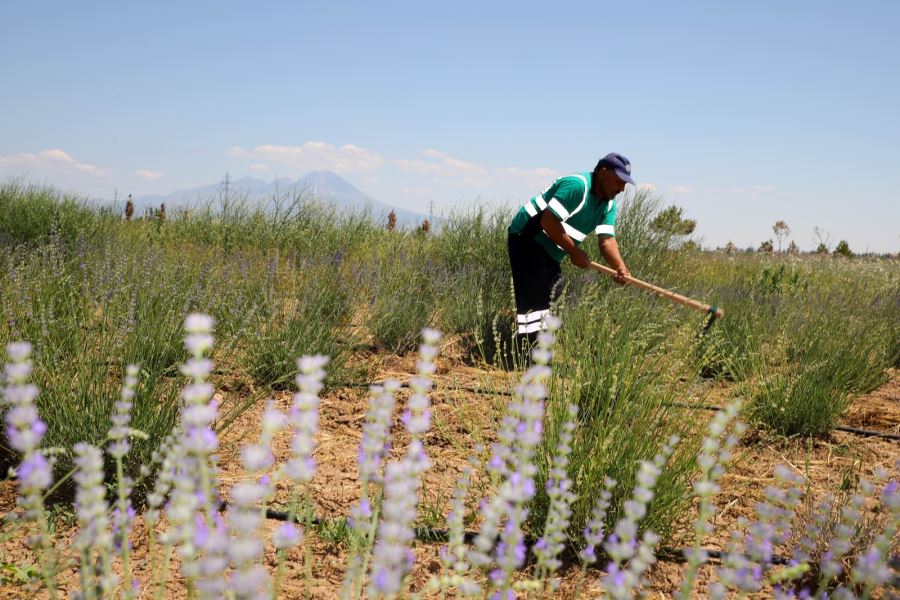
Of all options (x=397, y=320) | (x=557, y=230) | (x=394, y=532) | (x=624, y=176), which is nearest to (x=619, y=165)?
(x=624, y=176)

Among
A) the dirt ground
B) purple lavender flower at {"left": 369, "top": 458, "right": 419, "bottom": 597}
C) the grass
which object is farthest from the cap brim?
purple lavender flower at {"left": 369, "top": 458, "right": 419, "bottom": 597}

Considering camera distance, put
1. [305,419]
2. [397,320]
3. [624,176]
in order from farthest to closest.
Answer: [397,320]
[624,176]
[305,419]

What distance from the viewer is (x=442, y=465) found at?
3096 mm

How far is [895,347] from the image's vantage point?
5789mm

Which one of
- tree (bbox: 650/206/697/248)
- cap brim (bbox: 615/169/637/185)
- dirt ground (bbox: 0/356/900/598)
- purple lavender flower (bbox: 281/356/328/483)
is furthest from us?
tree (bbox: 650/206/697/248)

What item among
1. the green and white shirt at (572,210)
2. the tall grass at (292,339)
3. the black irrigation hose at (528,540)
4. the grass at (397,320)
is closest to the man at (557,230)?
the green and white shirt at (572,210)

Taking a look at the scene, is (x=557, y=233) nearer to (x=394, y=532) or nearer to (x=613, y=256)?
(x=613, y=256)

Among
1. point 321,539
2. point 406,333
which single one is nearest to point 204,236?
point 406,333

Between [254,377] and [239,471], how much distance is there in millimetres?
1109

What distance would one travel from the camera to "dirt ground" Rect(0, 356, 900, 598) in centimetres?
225

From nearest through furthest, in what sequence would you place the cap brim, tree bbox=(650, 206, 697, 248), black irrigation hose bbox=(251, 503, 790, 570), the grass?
black irrigation hose bbox=(251, 503, 790, 570) < the grass < the cap brim < tree bbox=(650, 206, 697, 248)

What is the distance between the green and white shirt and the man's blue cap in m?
0.19

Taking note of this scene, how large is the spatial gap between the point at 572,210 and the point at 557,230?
187 mm

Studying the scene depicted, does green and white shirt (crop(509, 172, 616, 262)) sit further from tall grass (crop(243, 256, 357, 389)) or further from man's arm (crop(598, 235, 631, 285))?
tall grass (crop(243, 256, 357, 389))
